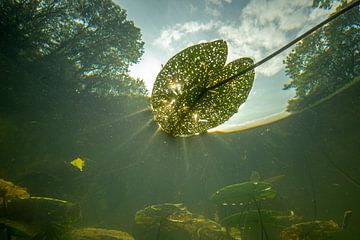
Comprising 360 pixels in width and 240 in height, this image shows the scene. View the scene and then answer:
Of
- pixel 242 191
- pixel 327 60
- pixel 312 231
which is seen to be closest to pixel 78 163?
pixel 242 191

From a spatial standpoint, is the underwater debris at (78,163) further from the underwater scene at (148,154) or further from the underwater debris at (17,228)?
the underwater debris at (17,228)

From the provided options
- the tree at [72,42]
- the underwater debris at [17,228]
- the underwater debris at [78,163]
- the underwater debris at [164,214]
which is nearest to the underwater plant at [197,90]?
the underwater debris at [17,228]

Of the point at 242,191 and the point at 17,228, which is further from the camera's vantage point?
the point at 242,191

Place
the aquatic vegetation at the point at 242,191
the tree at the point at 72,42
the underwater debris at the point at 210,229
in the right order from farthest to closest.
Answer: the tree at the point at 72,42
the underwater debris at the point at 210,229
the aquatic vegetation at the point at 242,191

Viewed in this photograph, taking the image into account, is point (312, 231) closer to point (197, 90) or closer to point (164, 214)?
point (164, 214)

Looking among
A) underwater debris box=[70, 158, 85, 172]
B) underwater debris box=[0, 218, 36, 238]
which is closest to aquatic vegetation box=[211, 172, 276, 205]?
underwater debris box=[0, 218, 36, 238]

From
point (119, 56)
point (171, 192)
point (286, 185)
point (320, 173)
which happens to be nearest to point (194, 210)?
point (171, 192)

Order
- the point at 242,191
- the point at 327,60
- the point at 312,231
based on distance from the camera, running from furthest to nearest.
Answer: the point at 327,60 → the point at 312,231 → the point at 242,191
